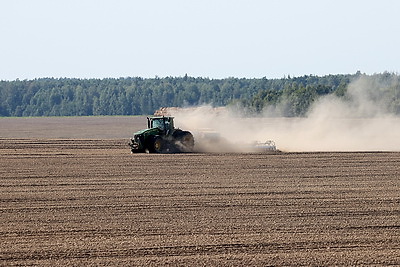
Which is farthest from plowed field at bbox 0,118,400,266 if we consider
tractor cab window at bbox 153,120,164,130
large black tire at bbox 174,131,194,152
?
tractor cab window at bbox 153,120,164,130

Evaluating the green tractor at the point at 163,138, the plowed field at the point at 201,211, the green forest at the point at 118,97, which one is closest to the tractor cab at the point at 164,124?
the green tractor at the point at 163,138

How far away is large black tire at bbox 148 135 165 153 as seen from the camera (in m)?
36.7

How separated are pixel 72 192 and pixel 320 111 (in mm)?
33769

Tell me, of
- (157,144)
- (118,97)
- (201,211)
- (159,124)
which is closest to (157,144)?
(157,144)

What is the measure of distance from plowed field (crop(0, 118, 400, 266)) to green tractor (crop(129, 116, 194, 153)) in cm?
294

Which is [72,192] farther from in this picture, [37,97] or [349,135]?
[37,97]

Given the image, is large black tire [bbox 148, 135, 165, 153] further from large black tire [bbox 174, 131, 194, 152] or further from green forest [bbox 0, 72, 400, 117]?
green forest [bbox 0, 72, 400, 117]

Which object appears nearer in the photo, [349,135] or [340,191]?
[340,191]

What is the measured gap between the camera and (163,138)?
36.8m

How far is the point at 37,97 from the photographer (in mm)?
166000

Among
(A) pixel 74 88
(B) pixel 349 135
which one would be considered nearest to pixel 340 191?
(B) pixel 349 135

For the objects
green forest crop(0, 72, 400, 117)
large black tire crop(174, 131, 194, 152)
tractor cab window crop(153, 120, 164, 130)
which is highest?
tractor cab window crop(153, 120, 164, 130)

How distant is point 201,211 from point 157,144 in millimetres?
16395

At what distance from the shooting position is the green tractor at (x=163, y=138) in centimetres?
3678
